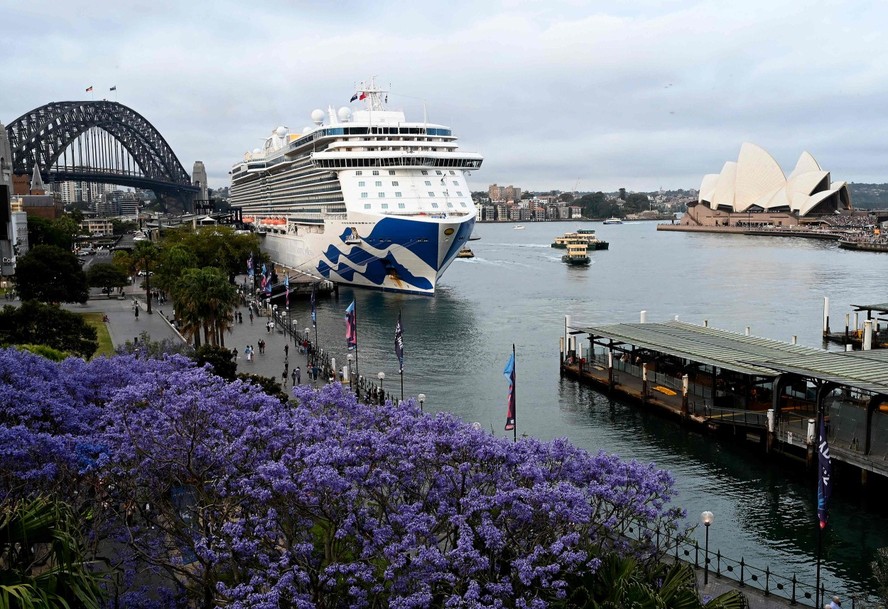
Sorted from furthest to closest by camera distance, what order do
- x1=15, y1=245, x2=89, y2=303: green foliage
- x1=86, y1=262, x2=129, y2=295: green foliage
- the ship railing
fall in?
x1=86, y1=262, x2=129, y2=295: green foliage < x1=15, y1=245, x2=89, y2=303: green foliage < the ship railing

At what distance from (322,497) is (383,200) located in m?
57.2

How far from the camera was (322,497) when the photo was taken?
13.2 m

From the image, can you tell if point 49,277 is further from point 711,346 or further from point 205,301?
point 711,346

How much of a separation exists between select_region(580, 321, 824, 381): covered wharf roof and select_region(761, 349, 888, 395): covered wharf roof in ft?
1.44

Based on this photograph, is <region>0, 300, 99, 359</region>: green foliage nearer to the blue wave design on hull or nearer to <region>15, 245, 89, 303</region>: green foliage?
<region>15, 245, 89, 303</region>: green foliage

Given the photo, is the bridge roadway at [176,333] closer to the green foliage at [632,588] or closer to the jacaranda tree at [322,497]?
the green foliage at [632,588]

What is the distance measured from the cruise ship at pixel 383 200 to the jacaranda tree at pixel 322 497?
50011 mm

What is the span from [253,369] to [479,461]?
2653 centimetres

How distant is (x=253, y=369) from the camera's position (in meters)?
39.4

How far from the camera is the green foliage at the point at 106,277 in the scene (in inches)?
2697

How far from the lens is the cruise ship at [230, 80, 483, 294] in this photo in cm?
6800

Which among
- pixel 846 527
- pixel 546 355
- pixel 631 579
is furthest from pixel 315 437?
pixel 546 355

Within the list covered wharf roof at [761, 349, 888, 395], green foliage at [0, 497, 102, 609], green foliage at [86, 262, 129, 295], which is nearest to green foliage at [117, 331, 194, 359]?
green foliage at [0, 497, 102, 609]

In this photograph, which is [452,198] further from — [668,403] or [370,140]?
[668,403]
